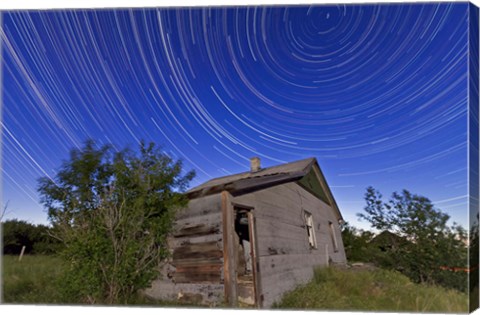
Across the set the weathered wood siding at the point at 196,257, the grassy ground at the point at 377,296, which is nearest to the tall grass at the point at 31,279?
the weathered wood siding at the point at 196,257

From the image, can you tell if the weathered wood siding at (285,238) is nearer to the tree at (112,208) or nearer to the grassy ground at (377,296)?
the grassy ground at (377,296)

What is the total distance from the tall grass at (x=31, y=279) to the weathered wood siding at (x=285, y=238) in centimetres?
367

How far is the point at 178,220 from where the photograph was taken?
8164 mm

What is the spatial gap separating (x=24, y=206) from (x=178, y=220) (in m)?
2.80

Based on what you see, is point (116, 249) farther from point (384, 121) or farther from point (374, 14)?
point (374, 14)

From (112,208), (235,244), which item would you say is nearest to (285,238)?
(235,244)

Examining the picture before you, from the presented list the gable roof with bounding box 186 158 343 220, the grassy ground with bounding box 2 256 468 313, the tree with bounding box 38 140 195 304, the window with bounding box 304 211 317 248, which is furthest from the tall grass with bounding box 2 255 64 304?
the window with bounding box 304 211 317 248

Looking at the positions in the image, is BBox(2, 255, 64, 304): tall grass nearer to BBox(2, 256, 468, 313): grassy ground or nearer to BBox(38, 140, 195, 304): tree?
BBox(2, 256, 468, 313): grassy ground

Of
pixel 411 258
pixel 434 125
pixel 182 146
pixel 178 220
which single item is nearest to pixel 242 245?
pixel 178 220

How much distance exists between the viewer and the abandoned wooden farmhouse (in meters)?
7.32

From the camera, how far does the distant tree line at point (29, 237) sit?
776 centimetres

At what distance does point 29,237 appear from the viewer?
7.77 m

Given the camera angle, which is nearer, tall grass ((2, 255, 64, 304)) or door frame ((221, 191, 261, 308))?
door frame ((221, 191, 261, 308))

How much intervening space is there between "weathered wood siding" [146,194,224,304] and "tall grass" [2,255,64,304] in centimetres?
173
